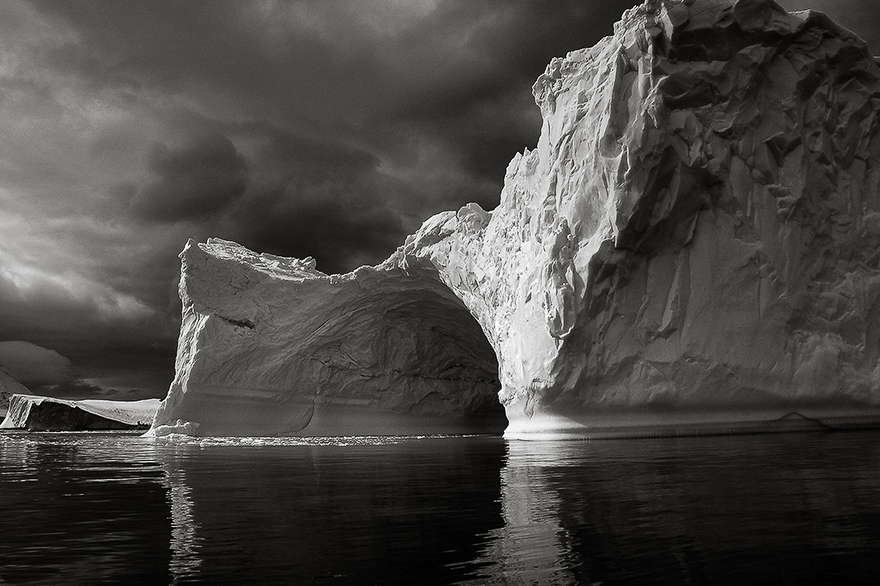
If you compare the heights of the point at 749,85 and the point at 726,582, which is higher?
the point at 749,85

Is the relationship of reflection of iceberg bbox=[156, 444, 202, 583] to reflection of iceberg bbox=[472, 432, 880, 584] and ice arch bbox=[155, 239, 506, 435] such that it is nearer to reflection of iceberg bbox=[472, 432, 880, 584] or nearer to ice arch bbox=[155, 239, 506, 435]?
reflection of iceberg bbox=[472, 432, 880, 584]

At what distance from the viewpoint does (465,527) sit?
3.73 m

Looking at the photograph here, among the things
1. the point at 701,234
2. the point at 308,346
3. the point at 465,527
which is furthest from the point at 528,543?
the point at 308,346

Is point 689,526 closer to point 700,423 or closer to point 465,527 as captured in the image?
point 465,527

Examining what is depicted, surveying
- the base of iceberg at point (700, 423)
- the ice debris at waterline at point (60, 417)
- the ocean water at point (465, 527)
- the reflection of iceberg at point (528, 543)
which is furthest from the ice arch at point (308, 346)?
the ice debris at waterline at point (60, 417)

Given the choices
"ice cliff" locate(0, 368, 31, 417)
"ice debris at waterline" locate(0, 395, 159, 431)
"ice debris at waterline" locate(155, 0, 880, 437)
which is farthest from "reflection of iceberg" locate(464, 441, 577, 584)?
"ice cliff" locate(0, 368, 31, 417)

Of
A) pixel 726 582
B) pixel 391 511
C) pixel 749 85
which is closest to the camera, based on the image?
pixel 726 582

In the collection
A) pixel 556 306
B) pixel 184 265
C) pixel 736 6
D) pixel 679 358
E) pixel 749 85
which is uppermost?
pixel 736 6

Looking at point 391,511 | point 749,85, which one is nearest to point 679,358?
point 749,85

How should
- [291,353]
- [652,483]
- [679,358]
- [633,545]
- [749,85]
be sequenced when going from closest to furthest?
[633,545] → [652,483] → [679,358] → [749,85] → [291,353]

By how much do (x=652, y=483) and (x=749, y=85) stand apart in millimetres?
13266

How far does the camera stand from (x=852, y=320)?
600 inches

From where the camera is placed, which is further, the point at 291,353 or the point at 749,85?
the point at 291,353

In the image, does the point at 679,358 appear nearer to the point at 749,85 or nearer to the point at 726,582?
the point at 749,85
